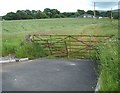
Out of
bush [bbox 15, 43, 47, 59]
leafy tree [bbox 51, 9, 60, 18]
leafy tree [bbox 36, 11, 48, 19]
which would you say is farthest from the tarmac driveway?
leafy tree [bbox 51, 9, 60, 18]

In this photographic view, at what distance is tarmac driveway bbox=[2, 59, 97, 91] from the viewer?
429 inches

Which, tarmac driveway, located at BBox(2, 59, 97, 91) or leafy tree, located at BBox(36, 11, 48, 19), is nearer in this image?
tarmac driveway, located at BBox(2, 59, 97, 91)

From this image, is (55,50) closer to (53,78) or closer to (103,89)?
(53,78)

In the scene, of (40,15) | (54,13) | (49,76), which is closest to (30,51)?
(49,76)

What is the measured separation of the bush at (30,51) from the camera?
1881 cm

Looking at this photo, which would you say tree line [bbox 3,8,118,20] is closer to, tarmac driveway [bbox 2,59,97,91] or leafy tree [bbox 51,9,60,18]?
leafy tree [bbox 51,9,60,18]

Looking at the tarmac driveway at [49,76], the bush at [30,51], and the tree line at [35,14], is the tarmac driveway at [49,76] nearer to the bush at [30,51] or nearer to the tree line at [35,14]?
the bush at [30,51]

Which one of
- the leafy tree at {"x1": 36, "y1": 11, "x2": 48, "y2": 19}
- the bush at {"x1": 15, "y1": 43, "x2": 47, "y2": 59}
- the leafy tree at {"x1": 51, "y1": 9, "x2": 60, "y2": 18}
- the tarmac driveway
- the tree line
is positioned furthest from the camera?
the leafy tree at {"x1": 51, "y1": 9, "x2": 60, "y2": 18}

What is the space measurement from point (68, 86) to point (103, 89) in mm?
2516

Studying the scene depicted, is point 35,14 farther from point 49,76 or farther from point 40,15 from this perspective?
point 49,76

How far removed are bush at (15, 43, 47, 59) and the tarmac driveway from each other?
1937mm

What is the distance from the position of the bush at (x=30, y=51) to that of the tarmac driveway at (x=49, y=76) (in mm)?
1937

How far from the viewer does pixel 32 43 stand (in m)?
19.4

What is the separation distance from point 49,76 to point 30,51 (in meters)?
6.35
